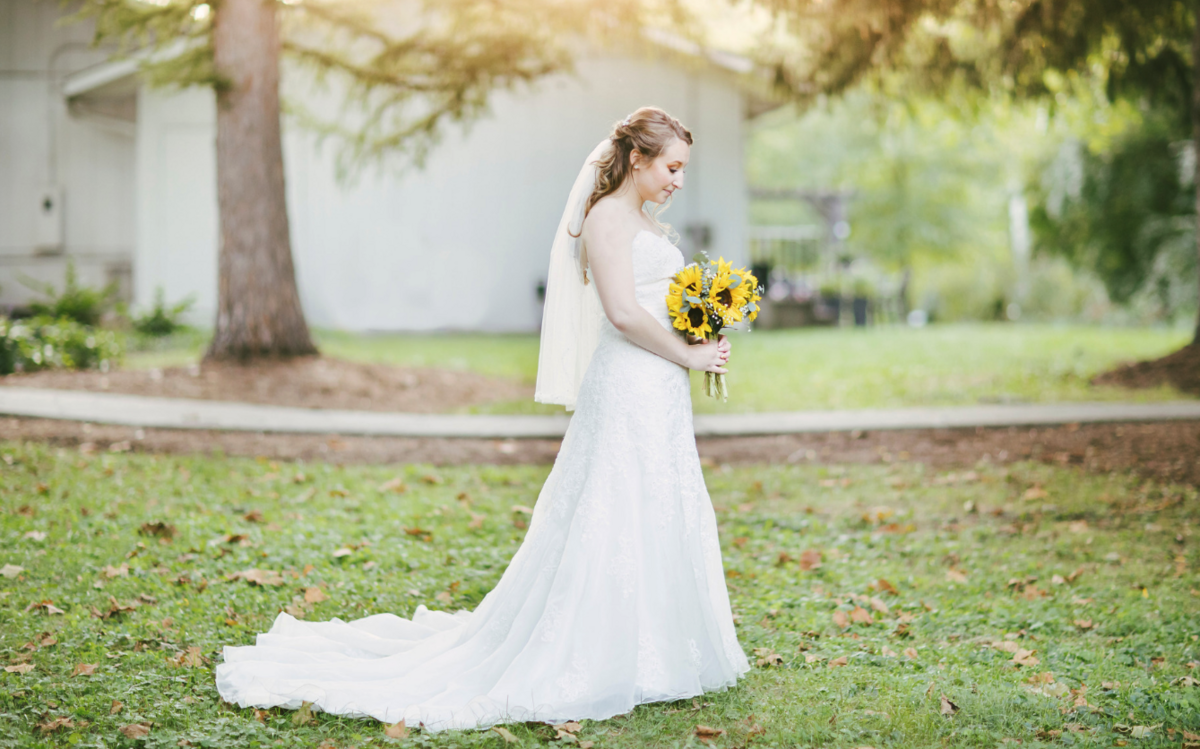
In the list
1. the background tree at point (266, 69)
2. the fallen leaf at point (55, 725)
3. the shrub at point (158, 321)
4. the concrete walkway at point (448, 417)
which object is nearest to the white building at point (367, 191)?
the shrub at point (158, 321)

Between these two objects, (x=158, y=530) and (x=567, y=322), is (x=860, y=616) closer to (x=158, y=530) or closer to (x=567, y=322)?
(x=567, y=322)

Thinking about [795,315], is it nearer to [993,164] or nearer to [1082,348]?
[1082,348]

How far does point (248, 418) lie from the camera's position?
9.65 metres

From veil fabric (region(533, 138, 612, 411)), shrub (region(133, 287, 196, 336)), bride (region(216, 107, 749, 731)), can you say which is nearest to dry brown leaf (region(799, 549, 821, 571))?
bride (region(216, 107, 749, 731))

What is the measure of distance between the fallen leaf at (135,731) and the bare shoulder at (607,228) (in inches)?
92.8

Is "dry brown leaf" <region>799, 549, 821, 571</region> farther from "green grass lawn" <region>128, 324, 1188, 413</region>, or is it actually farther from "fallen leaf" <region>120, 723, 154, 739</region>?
"green grass lawn" <region>128, 324, 1188, 413</region>

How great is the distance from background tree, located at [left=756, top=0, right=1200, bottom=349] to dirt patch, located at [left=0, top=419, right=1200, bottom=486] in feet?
13.7

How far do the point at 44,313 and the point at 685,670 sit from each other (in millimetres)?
14422

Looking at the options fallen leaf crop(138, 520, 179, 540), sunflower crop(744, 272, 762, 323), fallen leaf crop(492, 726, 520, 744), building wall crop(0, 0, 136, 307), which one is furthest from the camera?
building wall crop(0, 0, 136, 307)

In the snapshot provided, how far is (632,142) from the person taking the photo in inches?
158

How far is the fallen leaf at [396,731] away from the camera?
3740 millimetres

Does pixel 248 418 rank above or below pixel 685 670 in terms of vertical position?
above

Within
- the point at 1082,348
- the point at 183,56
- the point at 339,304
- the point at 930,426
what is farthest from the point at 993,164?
the point at 183,56

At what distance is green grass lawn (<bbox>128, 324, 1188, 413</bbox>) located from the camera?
39.4 ft
